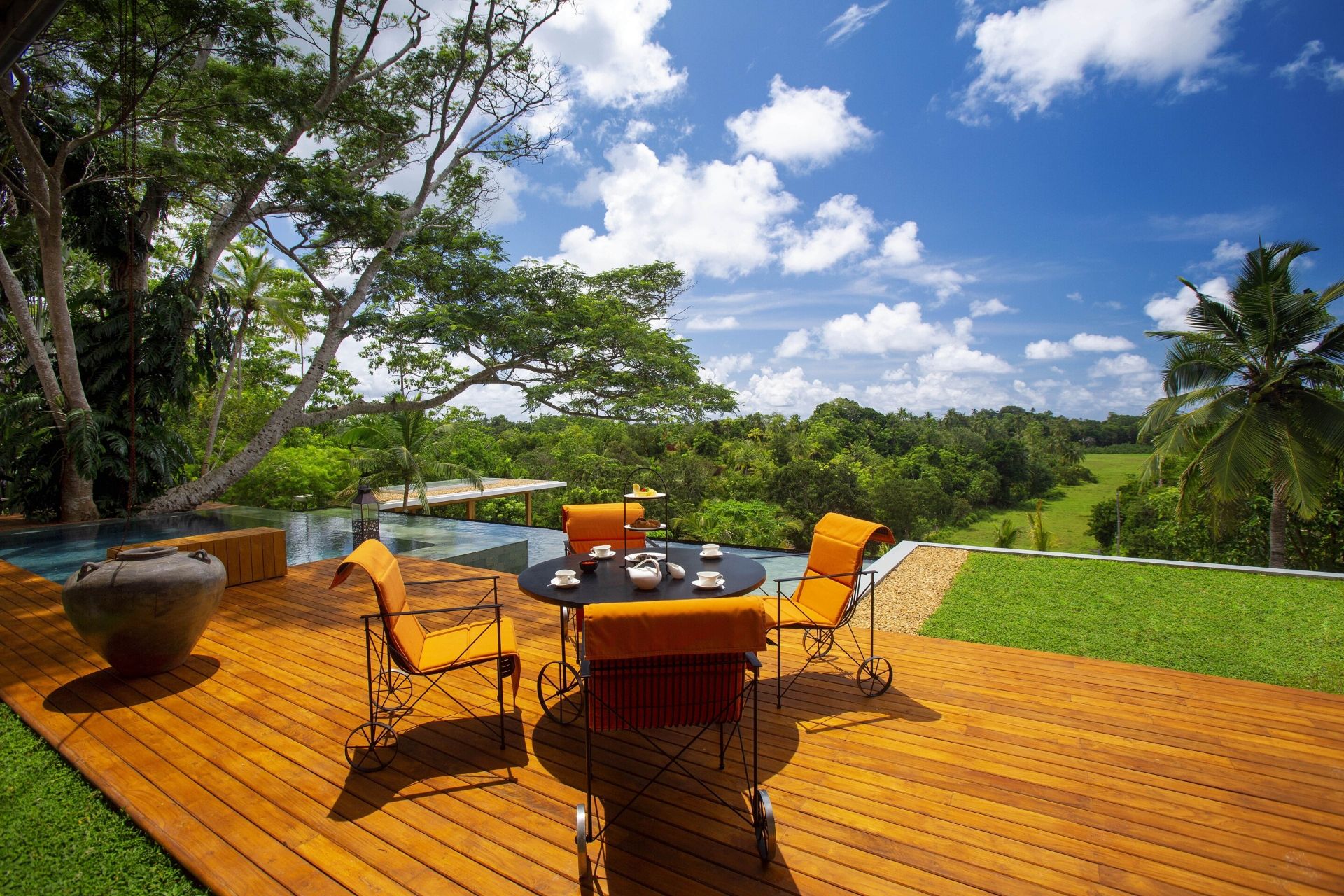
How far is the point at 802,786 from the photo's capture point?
250 cm

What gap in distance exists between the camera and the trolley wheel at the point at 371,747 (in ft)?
8.78

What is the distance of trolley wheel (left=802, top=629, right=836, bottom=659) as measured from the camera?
3949mm

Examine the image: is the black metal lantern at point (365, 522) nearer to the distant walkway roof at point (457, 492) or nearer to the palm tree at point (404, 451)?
the palm tree at point (404, 451)

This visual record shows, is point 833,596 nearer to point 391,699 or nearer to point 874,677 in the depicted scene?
point 874,677

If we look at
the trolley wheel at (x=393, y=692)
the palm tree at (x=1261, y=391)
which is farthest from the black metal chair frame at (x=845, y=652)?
the palm tree at (x=1261, y=391)

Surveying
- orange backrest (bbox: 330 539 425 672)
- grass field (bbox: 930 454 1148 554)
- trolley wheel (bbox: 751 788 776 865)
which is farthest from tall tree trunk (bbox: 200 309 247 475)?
grass field (bbox: 930 454 1148 554)

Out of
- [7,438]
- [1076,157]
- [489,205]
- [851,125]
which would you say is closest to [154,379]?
[7,438]

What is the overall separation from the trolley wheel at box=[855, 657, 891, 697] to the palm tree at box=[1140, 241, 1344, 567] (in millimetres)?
10794

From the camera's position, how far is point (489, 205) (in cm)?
1550

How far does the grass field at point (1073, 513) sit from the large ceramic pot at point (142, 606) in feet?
97.7

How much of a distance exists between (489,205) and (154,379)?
8.42 meters

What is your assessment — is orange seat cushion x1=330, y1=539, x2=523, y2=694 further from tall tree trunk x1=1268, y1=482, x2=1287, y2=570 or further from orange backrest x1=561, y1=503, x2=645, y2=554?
tall tree trunk x1=1268, y1=482, x2=1287, y2=570

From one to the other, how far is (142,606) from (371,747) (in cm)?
192

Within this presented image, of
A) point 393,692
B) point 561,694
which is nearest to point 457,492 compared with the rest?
point 393,692
